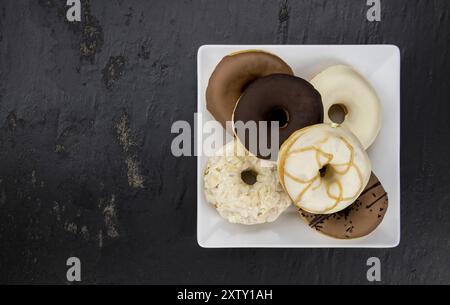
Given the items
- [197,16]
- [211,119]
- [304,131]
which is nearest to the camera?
[304,131]

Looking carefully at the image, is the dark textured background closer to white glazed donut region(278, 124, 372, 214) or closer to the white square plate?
the white square plate

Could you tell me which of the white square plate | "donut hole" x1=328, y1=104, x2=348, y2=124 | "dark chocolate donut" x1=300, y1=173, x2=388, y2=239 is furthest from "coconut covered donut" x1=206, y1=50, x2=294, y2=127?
"dark chocolate donut" x1=300, y1=173, x2=388, y2=239

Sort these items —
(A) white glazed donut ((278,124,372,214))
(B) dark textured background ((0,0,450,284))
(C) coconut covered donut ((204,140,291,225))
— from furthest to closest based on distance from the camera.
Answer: (B) dark textured background ((0,0,450,284))
(C) coconut covered donut ((204,140,291,225))
(A) white glazed donut ((278,124,372,214))

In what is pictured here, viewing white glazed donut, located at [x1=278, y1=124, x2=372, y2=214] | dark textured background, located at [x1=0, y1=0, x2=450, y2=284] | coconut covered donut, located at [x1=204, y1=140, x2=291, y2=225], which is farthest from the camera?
dark textured background, located at [x1=0, y1=0, x2=450, y2=284]

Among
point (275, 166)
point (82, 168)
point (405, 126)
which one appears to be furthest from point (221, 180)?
point (405, 126)

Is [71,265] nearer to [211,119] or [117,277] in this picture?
[117,277]

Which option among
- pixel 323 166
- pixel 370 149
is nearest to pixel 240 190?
pixel 323 166
